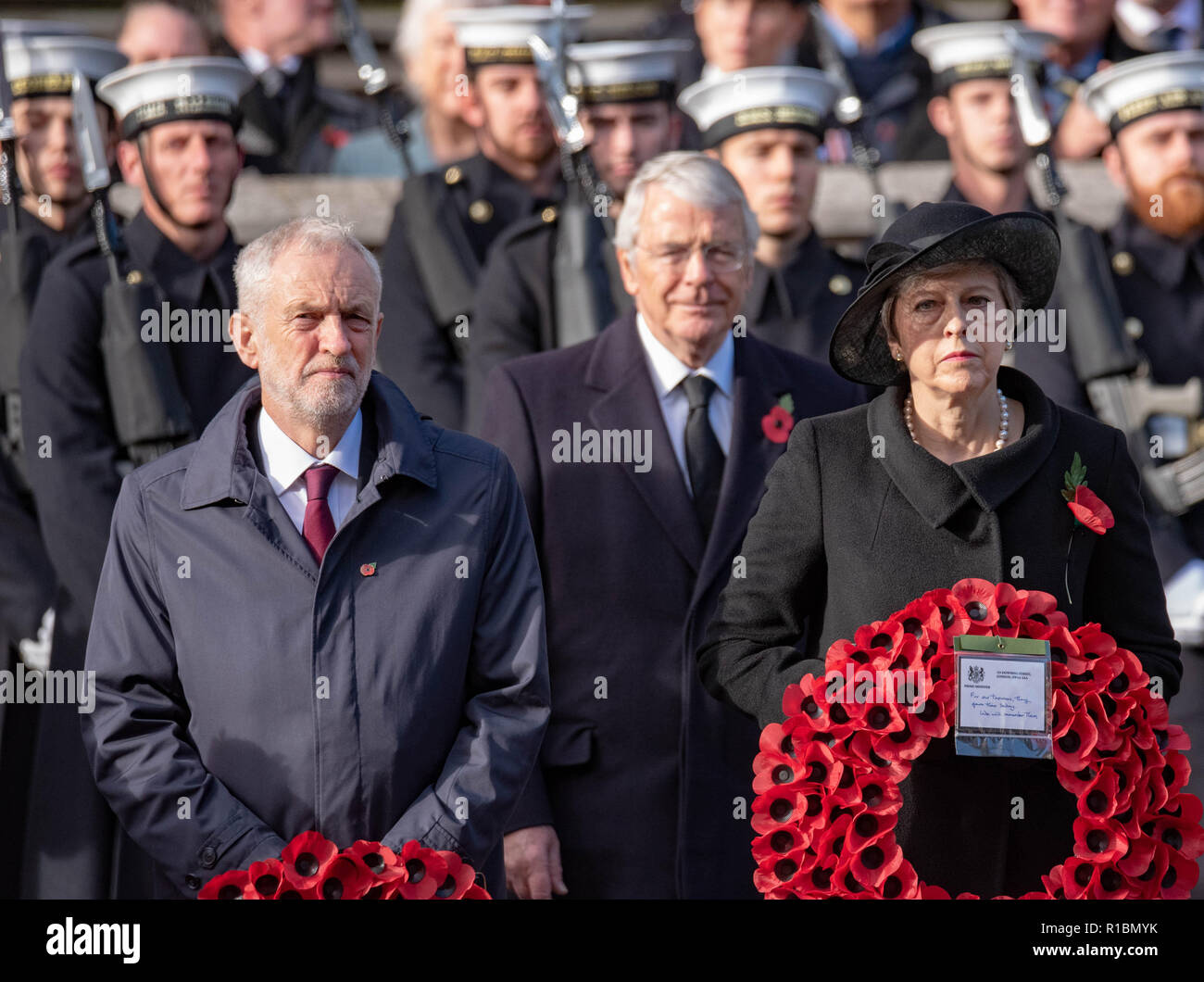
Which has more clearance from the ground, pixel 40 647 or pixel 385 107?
pixel 385 107

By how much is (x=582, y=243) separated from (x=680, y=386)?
3.22 ft

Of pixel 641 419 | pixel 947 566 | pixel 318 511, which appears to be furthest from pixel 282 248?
pixel 947 566

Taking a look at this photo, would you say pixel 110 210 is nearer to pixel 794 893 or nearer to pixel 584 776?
pixel 584 776

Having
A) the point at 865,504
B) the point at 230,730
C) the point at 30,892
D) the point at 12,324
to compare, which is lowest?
the point at 30,892

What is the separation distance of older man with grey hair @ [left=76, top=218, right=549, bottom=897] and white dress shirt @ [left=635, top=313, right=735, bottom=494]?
94 centimetres

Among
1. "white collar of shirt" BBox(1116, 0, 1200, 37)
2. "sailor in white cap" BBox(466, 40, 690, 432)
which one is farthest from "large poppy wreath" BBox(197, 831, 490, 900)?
"white collar of shirt" BBox(1116, 0, 1200, 37)

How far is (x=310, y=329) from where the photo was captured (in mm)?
4605

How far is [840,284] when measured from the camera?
649cm

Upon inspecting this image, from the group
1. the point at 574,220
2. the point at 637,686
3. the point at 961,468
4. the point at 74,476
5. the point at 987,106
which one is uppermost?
the point at 987,106

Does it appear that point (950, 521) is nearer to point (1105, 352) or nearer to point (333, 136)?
point (1105, 352)

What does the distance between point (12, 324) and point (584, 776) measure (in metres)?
2.31

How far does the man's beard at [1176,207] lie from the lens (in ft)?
23.1

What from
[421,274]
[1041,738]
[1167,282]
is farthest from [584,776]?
[1167,282]

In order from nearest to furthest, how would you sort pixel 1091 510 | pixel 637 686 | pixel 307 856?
pixel 307 856, pixel 1091 510, pixel 637 686
